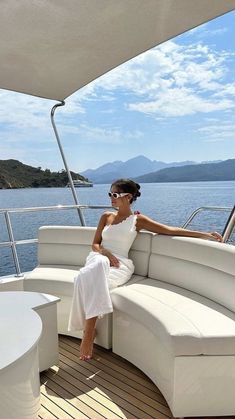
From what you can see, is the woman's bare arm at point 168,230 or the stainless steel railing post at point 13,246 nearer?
the woman's bare arm at point 168,230

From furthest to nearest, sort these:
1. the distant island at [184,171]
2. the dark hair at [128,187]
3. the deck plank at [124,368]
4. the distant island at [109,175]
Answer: the distant island at [184,171]
the distant island at [109,175]
the dark hair at [128,187]
the deck plank at [124,368]

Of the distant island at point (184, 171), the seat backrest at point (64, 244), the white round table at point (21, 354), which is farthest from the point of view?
the distant island at point (184, 171)

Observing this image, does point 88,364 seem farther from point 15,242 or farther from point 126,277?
point 15,242

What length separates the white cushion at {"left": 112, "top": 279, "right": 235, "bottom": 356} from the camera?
66.7 inches

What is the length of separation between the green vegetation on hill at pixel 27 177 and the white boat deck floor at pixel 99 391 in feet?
9.07

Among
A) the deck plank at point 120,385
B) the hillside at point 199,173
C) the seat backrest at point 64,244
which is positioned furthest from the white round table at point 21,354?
the hillside at point 199,173

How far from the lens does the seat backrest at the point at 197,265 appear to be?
6.82 feet

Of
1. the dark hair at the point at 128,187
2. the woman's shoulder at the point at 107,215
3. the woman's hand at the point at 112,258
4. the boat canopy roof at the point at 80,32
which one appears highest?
the boat canopy roof at the point at 80,32

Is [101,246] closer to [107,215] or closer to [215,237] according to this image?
[107,215]

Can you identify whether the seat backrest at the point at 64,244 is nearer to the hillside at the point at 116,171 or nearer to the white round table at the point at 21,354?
the hillside at the point at 116,171

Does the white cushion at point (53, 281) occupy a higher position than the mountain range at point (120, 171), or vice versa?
the mountain range at point (120, 171)

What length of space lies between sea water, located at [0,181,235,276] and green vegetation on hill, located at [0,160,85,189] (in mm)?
122

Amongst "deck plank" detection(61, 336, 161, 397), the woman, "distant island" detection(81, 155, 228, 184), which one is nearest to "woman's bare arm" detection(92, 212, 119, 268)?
the woman

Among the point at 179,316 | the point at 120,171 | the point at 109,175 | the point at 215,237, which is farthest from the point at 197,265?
the point at 120,171
